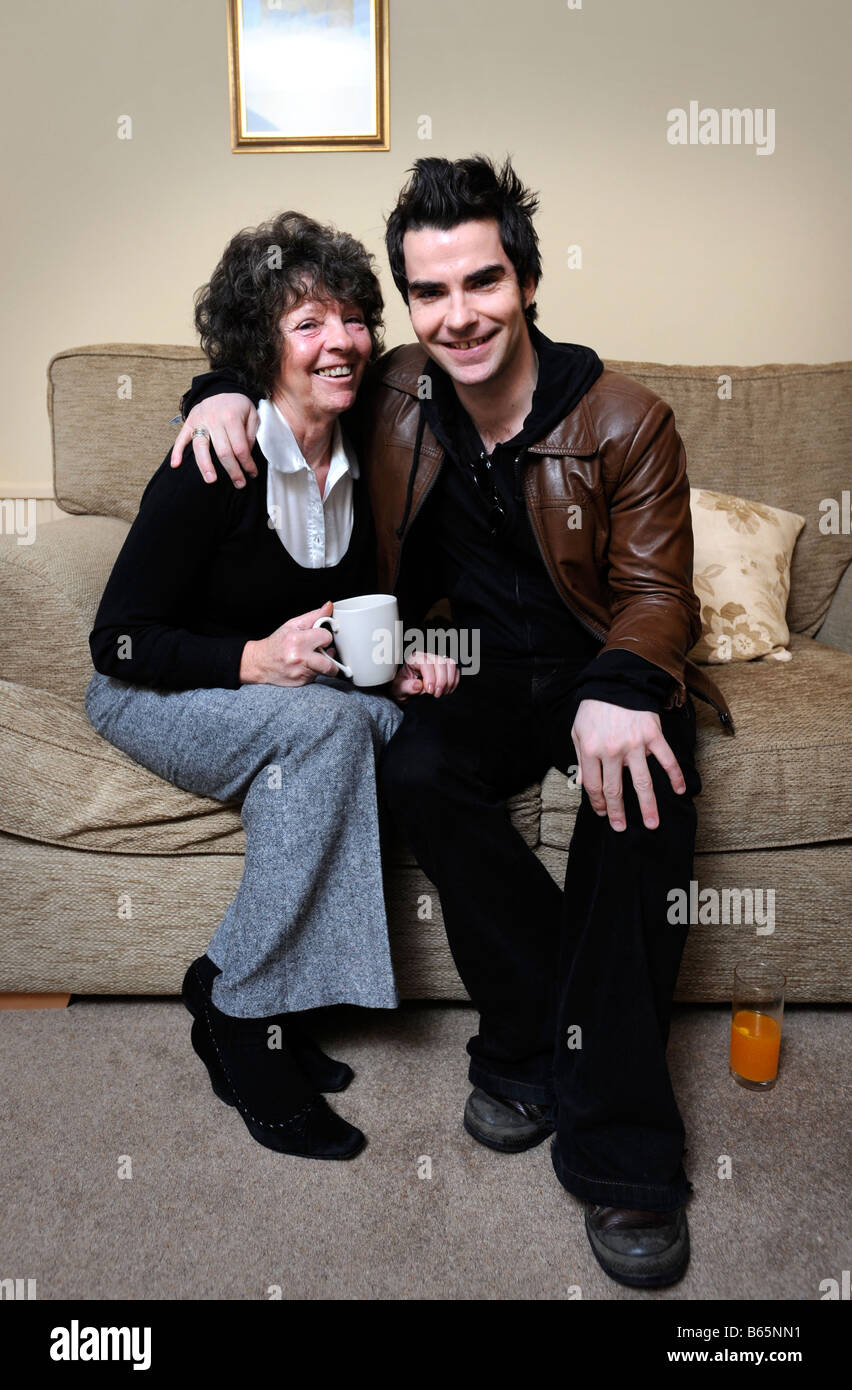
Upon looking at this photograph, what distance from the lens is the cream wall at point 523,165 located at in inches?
102

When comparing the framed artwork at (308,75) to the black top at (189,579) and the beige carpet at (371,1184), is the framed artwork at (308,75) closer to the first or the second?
the black top at (189,579)

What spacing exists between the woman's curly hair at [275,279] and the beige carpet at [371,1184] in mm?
1004

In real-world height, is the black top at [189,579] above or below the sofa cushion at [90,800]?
above

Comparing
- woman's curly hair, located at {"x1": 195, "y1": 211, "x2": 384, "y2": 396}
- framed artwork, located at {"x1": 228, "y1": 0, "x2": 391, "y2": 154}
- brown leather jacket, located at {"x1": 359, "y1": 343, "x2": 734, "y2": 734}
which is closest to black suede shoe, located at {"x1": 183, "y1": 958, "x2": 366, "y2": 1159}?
brown leather jacket, located at {"x1": 359, "y1": 343, "x2": 734, "y2": 734}

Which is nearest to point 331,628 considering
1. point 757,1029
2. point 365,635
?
point 365,635

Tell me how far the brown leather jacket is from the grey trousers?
1.20ft

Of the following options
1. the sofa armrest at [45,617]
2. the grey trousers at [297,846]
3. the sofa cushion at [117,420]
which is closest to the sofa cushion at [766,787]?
the grey trousers at [297,846]

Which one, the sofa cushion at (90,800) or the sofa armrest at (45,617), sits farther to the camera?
the sofa armrest at (45,617)

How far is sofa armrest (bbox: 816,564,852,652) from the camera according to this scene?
207 centimetres

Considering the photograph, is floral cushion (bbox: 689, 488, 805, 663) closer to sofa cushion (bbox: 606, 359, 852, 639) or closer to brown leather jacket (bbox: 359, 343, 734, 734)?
sofa cushion (bbox: 606, 359, 852, 639)

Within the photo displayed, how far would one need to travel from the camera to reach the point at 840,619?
2098mm

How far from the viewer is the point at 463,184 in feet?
4.65

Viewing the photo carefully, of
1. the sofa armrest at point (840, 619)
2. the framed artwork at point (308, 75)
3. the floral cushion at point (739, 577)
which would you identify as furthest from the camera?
the framed artwork at point (308, 75)
